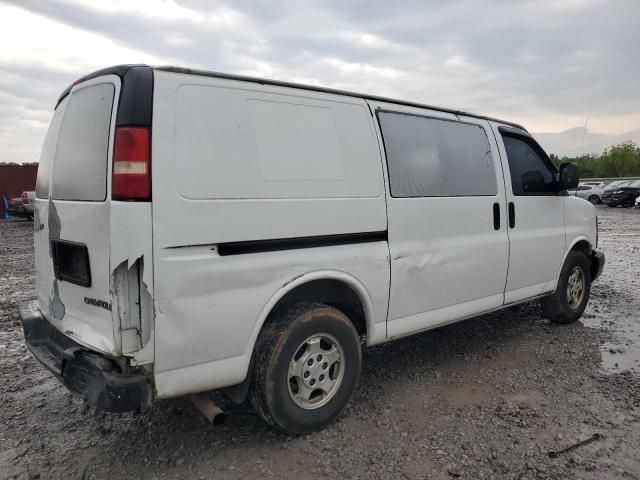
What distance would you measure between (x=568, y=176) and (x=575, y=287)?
54.1 inches

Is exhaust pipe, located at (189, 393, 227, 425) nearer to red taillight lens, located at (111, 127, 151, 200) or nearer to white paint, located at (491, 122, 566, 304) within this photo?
red taillight lens, located at (111, 127, 151, 200)

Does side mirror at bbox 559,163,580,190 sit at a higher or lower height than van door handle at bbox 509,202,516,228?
higher

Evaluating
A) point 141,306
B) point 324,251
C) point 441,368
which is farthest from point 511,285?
point 141,306

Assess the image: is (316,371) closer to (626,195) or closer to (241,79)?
(241,79)

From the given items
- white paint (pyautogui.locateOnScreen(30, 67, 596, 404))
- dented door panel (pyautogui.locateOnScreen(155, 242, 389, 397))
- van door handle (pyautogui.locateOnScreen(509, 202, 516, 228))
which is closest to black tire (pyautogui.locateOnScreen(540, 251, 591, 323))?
van door handle (pyautogui.locateOnScreen(509, 202, 516, 228))

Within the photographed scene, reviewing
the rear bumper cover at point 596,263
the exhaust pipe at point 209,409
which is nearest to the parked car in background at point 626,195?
the rear bumper cover at point 596,263

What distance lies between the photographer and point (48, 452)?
3064 millimetres

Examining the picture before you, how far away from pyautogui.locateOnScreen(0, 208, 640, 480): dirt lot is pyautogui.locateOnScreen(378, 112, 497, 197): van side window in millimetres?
1507

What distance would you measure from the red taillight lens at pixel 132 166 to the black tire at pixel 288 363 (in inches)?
42.3

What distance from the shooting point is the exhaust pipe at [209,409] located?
277cm

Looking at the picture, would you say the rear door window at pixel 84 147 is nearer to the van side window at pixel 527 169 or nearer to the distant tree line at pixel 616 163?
the van side window at pixel 527 169

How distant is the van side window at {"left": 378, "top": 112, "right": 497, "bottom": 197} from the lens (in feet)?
12.1

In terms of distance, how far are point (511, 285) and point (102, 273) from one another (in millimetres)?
3502

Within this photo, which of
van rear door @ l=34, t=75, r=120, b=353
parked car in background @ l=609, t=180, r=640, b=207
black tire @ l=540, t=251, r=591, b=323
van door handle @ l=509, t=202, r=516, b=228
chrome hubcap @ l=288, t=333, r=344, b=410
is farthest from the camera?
parked car in background @ l=609, t=180, r=640, b=207
